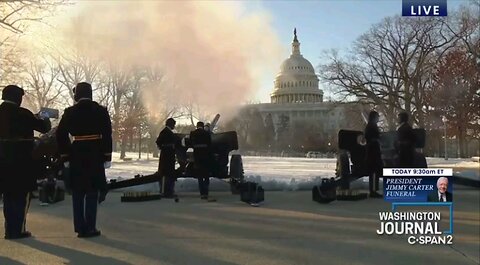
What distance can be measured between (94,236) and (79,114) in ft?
4.32

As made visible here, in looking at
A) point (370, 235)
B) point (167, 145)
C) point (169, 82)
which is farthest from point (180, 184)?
point (370, 235)

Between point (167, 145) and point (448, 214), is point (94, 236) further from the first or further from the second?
point (167, 145)

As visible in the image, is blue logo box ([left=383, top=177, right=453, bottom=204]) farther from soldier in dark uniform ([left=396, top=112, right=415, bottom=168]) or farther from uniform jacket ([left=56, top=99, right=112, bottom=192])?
soldier in dark uniform ([left=396, top=112, right=415, bottom=168])

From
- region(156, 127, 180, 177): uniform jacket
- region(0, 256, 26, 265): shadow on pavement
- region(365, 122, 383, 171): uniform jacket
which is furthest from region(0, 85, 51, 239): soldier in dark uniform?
region(365, 122, 383, 171): uniform jacket

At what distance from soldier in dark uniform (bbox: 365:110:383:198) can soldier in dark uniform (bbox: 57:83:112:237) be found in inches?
197

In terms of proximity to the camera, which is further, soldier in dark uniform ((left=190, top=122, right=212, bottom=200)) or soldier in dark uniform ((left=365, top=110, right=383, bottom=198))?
soldier in dark uniform ((left=190, top=122, right=212, bottom=200))

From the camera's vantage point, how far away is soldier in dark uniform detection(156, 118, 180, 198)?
9375 mm

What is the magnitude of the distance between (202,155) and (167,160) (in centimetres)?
82

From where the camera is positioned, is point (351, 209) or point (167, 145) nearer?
point (351, 209)

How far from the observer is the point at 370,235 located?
16.4ft

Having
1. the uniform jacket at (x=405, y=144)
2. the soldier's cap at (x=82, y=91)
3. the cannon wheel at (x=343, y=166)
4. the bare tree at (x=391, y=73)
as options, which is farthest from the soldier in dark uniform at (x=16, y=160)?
the bare tree at (x=391, y=73)

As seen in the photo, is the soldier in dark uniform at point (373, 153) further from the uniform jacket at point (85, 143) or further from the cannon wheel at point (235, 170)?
the uniform jacket at point (85, 143)

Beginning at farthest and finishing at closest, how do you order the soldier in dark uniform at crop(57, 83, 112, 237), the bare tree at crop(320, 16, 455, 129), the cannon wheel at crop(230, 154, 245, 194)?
the bare tree at crop(320, 16, 455, 129) < the cannon wheel at crop(230, 154, 245, 194) < the soldier in dark uniform at crop(57, 83, 112, 237)

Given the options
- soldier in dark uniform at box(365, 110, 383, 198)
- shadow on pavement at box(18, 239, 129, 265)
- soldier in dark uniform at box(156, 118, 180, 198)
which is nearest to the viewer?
shadow on pavement at box(18, 239, 129, 265)
